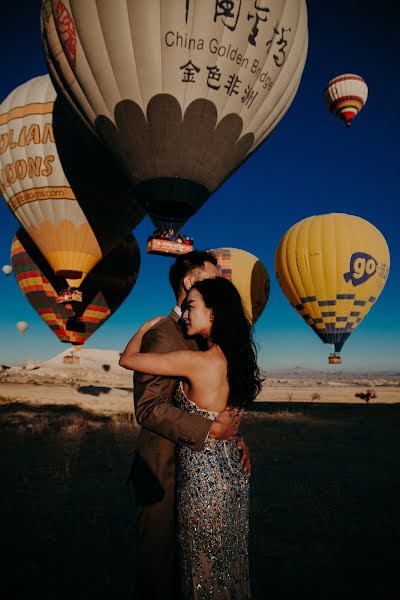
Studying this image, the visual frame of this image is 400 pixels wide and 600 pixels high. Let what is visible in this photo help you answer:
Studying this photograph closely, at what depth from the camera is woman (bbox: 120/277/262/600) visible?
251cm

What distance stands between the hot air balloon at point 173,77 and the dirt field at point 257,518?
362 inches

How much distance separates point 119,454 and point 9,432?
4.29 m

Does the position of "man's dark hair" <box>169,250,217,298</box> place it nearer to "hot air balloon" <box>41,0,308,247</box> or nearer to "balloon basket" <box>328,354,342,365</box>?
"hot air balloon" <box>41,0,308,247</box>

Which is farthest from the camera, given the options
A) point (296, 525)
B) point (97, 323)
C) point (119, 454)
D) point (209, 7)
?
point (97, 323)

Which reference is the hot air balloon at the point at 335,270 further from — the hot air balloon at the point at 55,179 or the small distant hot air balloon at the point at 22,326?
the small distant hot air balloon at the point at 22,326

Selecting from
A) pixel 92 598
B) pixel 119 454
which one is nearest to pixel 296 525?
pixel 92 598

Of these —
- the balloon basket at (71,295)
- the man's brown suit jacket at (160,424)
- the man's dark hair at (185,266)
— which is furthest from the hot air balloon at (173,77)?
the man's brown suit jacket at (160,424)

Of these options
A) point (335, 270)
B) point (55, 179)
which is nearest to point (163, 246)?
point (55, 179)

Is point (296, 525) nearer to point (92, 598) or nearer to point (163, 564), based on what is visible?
point (92, 598)

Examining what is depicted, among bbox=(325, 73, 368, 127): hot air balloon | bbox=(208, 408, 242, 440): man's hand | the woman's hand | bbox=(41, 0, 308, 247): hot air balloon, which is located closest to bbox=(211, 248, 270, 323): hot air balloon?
bbox=(325, 73, 368, 127): hot air balloon

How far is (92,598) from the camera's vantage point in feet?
12.6

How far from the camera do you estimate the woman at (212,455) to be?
251 centimetres

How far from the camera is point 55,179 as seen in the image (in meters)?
20.2

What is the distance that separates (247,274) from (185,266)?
26072 millimetres
